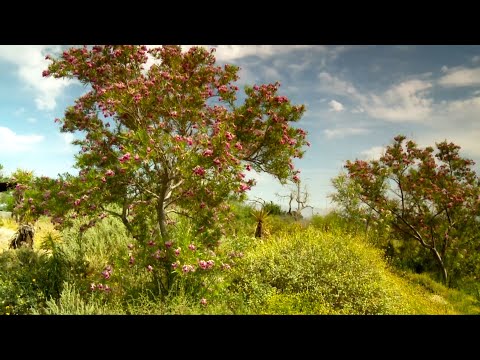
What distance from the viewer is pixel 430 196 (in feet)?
43.7

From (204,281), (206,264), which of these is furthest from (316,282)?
(206,264)

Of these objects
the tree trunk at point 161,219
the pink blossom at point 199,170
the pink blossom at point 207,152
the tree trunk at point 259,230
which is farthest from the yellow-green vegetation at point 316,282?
the tree trunk at point 259,230

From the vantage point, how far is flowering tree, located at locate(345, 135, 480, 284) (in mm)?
13234

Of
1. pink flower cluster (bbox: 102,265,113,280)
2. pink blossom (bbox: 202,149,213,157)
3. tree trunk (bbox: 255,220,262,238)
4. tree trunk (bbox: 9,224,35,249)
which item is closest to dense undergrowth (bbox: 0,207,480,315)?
pink flower cluster (bbox: 102,265,113,280)

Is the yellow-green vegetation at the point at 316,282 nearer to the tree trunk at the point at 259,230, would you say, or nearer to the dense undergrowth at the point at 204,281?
the dense undergrowth at the point at 204,281

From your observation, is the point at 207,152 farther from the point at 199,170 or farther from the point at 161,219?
the point at 161,219

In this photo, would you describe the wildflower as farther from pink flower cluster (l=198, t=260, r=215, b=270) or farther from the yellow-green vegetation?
the yellow-green vegetation

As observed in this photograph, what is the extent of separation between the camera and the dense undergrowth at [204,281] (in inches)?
251

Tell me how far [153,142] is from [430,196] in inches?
430

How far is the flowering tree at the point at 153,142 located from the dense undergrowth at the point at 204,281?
0.70m
